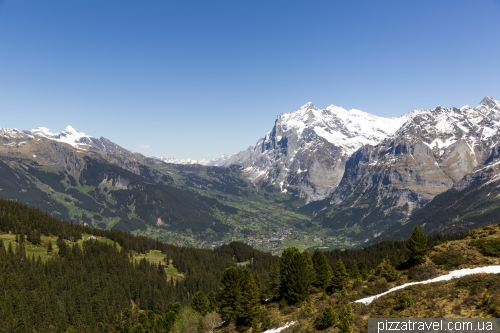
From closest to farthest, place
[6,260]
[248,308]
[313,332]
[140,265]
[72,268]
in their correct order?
[313,332]
[248,308]
[6,260]
[72,268]
[140,265]

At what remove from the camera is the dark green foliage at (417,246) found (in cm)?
6406

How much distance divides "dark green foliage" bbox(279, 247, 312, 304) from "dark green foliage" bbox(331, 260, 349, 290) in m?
7.02

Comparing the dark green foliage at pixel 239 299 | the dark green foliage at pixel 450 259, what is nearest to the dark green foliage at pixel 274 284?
the dark green foliage at pixel 239 299

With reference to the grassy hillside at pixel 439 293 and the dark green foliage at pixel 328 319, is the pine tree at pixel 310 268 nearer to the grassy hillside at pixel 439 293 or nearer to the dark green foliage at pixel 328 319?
the grassy hillside at pixel 439 293

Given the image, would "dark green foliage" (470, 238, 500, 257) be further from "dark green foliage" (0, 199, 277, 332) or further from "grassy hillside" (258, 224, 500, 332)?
"dark green foliage" (0, 199, 277, 332)

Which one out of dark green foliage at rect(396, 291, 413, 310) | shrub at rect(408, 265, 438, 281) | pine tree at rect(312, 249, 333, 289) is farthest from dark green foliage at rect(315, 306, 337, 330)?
pine tree at rect(312, 249, 333, 289)

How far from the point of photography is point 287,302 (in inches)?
3364

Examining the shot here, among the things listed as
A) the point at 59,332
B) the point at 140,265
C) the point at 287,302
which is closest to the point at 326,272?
the point at 287,302

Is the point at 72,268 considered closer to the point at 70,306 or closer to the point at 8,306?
the point at 70,306

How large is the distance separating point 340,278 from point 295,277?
12469 millimetres

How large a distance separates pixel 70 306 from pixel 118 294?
23361 millimetres

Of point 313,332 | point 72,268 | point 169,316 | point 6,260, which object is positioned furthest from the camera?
point 72,268

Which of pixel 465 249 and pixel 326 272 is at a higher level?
pixel 465 249

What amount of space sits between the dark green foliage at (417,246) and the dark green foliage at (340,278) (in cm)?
2029
